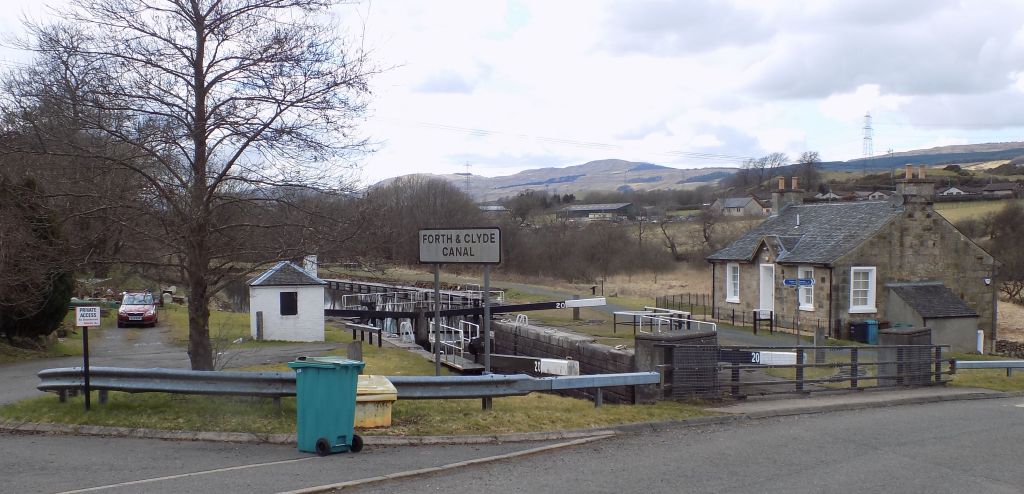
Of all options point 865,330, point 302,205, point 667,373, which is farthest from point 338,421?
point 865,330

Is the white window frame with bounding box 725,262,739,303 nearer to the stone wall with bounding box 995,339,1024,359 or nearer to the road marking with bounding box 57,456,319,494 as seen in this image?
the stone wall with bounding box 995,339,1024,359

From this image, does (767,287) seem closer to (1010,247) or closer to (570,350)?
(570,350)

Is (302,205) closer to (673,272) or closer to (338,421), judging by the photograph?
(338,421)

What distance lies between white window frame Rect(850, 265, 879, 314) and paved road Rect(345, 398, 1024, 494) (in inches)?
724

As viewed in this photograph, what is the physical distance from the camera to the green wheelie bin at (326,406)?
30.1 feet

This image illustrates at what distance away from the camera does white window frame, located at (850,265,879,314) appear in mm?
30062

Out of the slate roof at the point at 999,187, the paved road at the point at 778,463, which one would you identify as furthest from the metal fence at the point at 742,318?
the slate roof at the point at 999,187

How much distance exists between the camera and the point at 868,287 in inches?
1195

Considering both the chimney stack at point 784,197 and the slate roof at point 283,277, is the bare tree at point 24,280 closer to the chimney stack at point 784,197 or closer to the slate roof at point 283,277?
the slate roof at point 283,277

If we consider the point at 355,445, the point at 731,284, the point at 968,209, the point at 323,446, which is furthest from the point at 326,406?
the point at 968,209

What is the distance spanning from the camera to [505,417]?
35.8 feet

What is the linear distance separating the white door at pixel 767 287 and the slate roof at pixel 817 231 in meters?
0.82

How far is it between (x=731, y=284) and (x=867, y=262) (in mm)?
6871

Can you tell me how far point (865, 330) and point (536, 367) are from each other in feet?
47.2
